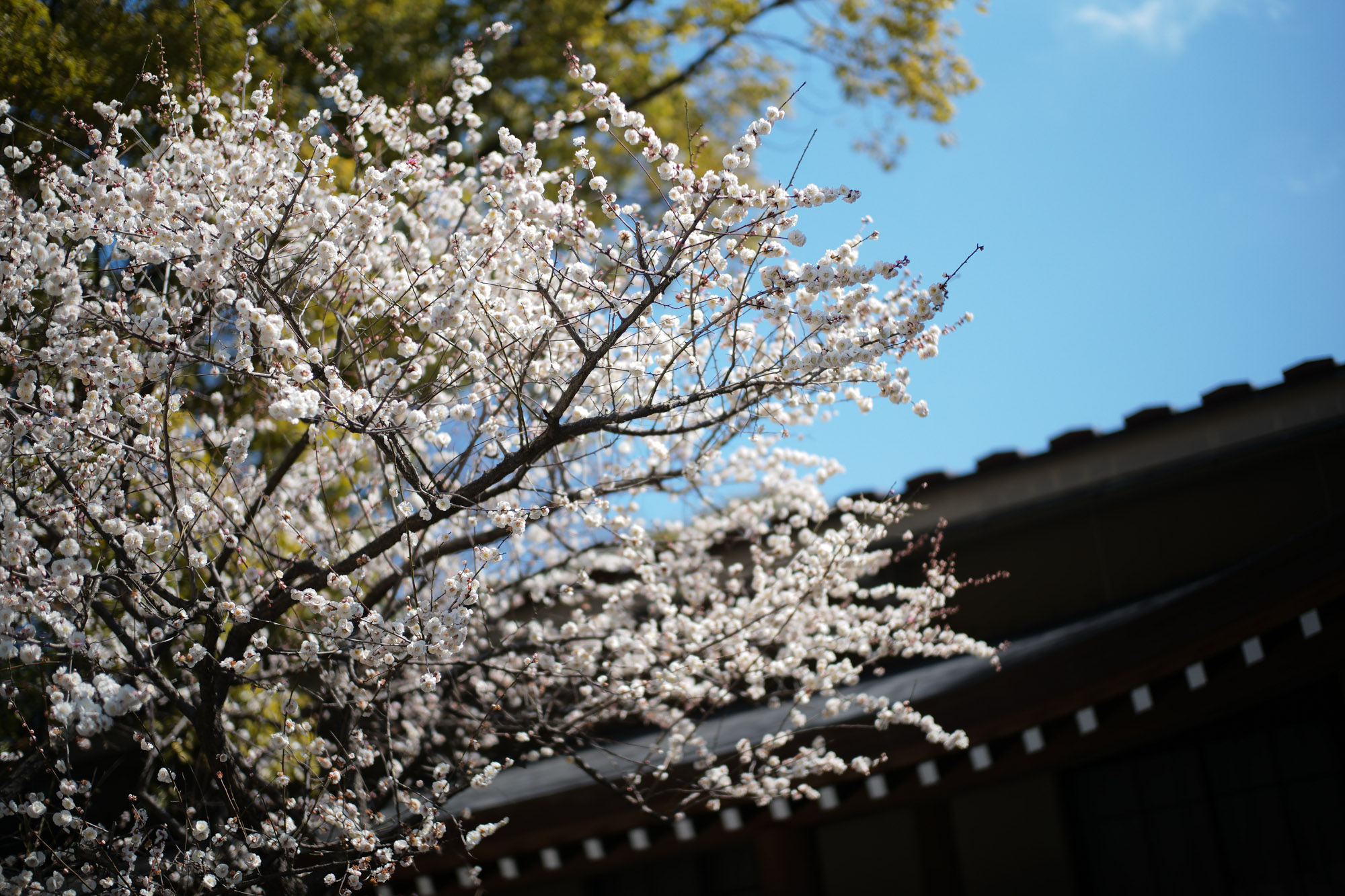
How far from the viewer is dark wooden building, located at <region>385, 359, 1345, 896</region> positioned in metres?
4.64

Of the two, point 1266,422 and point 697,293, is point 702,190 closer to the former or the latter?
point 697,293

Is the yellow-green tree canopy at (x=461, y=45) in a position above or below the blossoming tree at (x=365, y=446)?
above

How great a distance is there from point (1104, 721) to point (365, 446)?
12.5 feet

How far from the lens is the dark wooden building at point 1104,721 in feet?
15.2

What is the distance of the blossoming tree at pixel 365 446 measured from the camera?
11.9ft

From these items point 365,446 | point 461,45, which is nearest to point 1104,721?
point 365,446

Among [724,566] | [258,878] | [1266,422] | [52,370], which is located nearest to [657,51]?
[724,566]

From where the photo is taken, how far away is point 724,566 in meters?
7.80

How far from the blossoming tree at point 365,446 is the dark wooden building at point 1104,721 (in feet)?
1.42

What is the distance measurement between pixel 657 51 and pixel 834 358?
865 centimetres

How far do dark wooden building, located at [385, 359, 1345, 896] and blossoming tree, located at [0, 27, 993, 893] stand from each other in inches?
17.1

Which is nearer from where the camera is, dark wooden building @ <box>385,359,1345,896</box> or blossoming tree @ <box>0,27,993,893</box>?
blossoming tree @ <box>0,27,993,893</box>

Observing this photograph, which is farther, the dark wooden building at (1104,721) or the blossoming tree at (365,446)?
the dark wooden building at (1104,721)

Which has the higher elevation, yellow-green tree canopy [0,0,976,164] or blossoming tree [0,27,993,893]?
yellow-green tree canopy [0,0,976,164]
